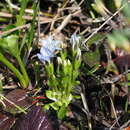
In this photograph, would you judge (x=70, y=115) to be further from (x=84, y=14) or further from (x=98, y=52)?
(x=84, y=14)

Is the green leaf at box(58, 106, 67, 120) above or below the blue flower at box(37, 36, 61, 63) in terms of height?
below

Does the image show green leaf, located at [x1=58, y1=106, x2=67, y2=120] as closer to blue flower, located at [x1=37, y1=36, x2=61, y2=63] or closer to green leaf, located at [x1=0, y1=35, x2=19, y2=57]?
blue flower, located at [x1=37, y1=36, x2=61, y2=63]

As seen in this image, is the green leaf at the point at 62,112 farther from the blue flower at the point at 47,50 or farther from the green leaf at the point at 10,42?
the green leaf at the point at 10,42

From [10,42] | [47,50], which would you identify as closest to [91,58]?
[47,50]

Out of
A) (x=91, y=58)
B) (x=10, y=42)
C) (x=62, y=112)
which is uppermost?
(x=10, y=42)

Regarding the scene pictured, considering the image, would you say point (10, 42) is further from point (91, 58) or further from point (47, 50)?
point (91, 58)

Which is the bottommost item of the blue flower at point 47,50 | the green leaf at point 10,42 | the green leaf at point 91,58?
the green leaf at point 91,58

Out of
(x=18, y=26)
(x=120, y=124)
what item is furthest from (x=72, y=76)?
(x=18, y=26)

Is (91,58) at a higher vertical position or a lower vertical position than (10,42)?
lower

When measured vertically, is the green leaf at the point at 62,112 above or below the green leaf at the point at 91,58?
below

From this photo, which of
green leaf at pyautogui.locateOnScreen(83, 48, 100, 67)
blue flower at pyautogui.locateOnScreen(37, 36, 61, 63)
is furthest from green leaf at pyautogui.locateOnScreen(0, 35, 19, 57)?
green leaf at pyautogui.locateOnScreen(83, 48, 100, 67)

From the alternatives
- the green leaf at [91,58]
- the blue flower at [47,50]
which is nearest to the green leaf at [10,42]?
the blue flower at [47,50]
